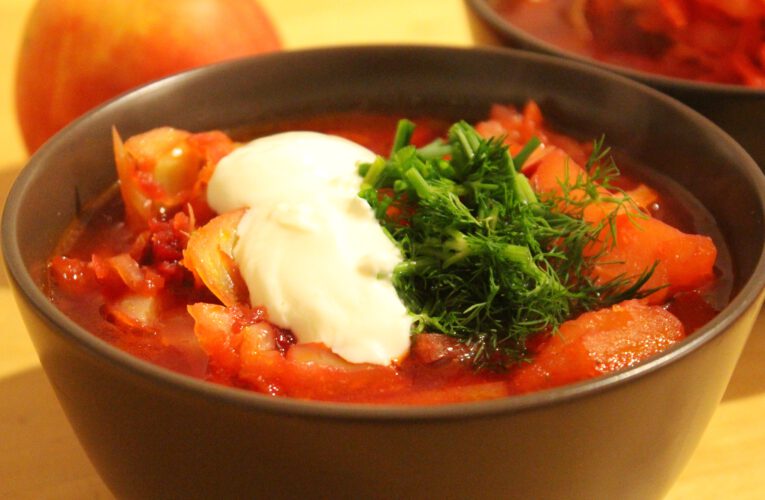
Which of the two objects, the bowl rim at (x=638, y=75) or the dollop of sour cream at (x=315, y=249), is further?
the bowl rim at (x=638, y=75)

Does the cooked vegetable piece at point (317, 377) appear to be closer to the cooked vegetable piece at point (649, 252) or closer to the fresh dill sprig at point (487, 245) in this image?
the fresh dill sprig at point (487, 245)

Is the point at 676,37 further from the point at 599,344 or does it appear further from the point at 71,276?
the point at 71,276

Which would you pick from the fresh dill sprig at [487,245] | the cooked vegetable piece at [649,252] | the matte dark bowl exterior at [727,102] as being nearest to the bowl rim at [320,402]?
the cooked vegetable piece at [649,252]

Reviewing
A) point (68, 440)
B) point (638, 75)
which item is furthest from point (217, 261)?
point (638, 75)

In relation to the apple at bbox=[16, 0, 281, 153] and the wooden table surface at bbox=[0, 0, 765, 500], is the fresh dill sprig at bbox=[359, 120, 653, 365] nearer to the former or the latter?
the wooden table surface at bbox=[0, 0, 765, 500]

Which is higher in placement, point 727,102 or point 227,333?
point 727,102

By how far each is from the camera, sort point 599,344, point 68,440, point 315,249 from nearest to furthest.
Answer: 1. point 599,344
2. point 315,249
3. point 68,440
